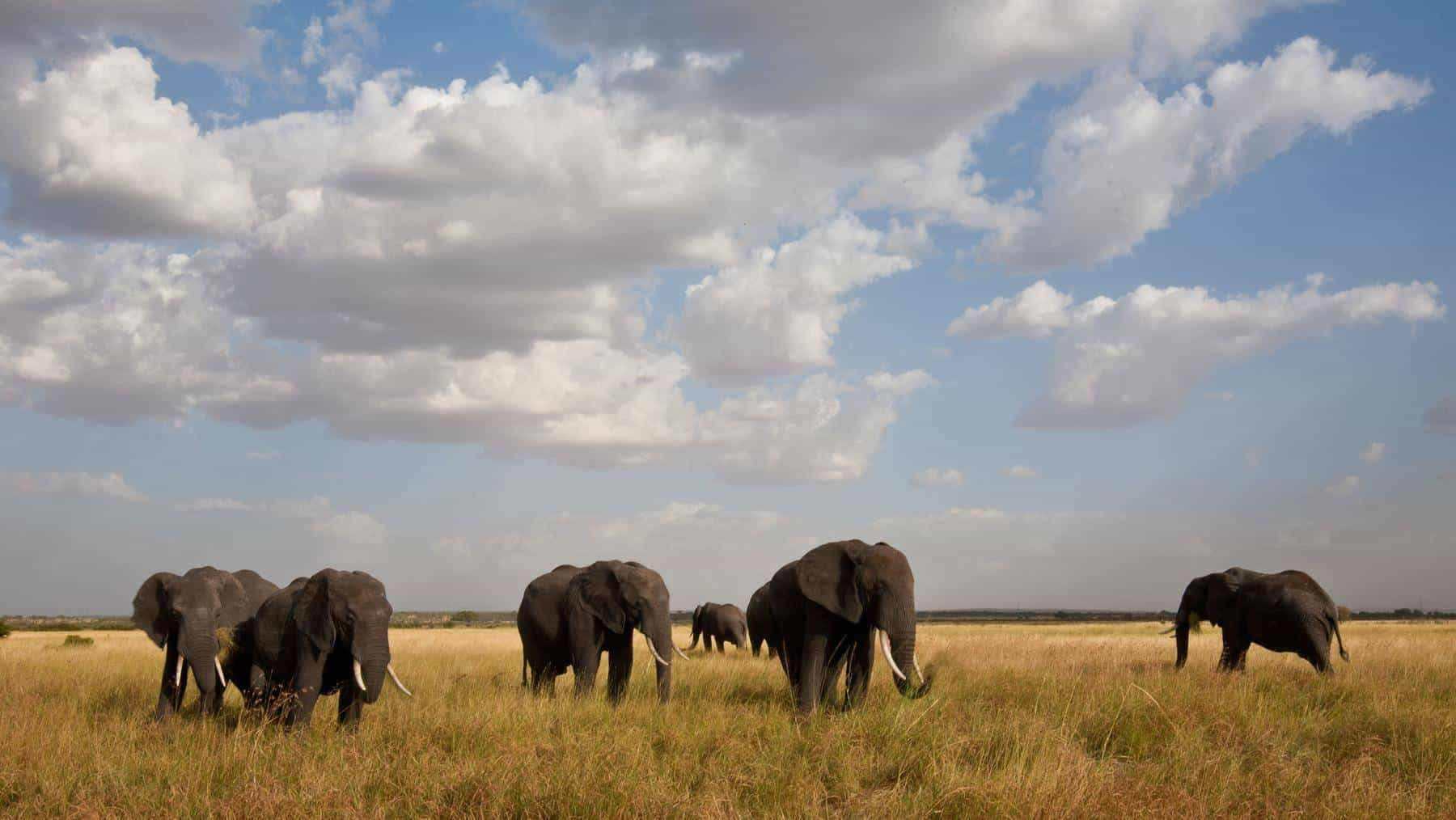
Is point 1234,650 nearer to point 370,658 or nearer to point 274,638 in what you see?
point 370,658

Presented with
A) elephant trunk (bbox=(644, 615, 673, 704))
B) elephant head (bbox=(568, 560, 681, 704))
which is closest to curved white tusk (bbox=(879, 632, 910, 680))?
elephant trunk (bbox=(644, 615, 673, 704))

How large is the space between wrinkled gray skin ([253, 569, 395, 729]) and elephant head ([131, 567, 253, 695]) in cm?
193

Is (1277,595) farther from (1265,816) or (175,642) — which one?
(175,642)

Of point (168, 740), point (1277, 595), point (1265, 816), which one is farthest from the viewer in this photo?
point (1277, 595)

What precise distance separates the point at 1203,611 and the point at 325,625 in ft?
57.1

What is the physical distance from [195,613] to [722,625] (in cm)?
2181

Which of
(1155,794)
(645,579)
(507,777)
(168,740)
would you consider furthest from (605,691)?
(1155,794)

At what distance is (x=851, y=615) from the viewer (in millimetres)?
13984

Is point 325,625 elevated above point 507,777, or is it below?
above

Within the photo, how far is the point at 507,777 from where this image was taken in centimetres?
911

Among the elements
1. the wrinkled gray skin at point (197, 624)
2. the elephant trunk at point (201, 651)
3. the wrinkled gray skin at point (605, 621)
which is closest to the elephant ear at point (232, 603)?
the wrinkled gray skin at point (197, 624)

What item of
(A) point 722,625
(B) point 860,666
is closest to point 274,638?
(B) point 860,666

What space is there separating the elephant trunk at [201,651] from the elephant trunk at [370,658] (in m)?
3.29

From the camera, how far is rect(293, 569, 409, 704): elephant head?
12.7 m
